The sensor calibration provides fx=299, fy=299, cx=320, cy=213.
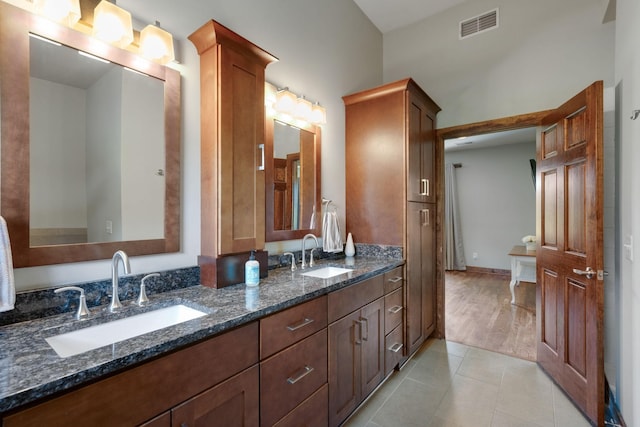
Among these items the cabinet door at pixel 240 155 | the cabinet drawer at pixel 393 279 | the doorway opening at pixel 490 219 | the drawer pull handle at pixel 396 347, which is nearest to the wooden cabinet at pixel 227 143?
the cabinet door at pixel 240 155

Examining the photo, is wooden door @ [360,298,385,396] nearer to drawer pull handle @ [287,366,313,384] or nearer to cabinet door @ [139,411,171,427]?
drawer pull handle @ [287,366,313,384]

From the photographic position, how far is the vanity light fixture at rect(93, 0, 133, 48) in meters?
1.25

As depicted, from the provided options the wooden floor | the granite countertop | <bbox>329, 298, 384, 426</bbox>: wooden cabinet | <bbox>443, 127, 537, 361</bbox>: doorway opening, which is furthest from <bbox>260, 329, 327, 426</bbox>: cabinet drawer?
<bbox>443, 127, 537, 361</bbox>: doorway opening

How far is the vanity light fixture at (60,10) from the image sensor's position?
1153 mm

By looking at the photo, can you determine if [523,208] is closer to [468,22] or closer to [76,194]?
[468,22]

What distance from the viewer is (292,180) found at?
7.53ft

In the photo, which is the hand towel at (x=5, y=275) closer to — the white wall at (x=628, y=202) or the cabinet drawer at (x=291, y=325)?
the cabinet drawer at (x=291, y=325)

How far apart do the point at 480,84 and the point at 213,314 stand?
305 cm

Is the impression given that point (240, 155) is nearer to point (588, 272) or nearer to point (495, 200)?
point (588, 272)

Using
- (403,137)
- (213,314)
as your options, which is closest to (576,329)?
(403,137)

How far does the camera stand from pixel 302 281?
174 centimetres

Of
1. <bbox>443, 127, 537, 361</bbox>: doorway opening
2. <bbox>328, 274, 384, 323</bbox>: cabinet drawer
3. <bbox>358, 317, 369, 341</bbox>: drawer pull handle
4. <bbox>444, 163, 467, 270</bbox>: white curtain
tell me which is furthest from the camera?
<bbox>444, 163, 467, 270</bbox>: white curtain

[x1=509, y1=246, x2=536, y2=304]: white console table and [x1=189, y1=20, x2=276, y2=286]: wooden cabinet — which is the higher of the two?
Result: [x1=189, y1=20, x2=276, y2=286]: wooden cabinet

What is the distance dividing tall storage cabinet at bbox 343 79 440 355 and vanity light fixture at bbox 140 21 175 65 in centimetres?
165
